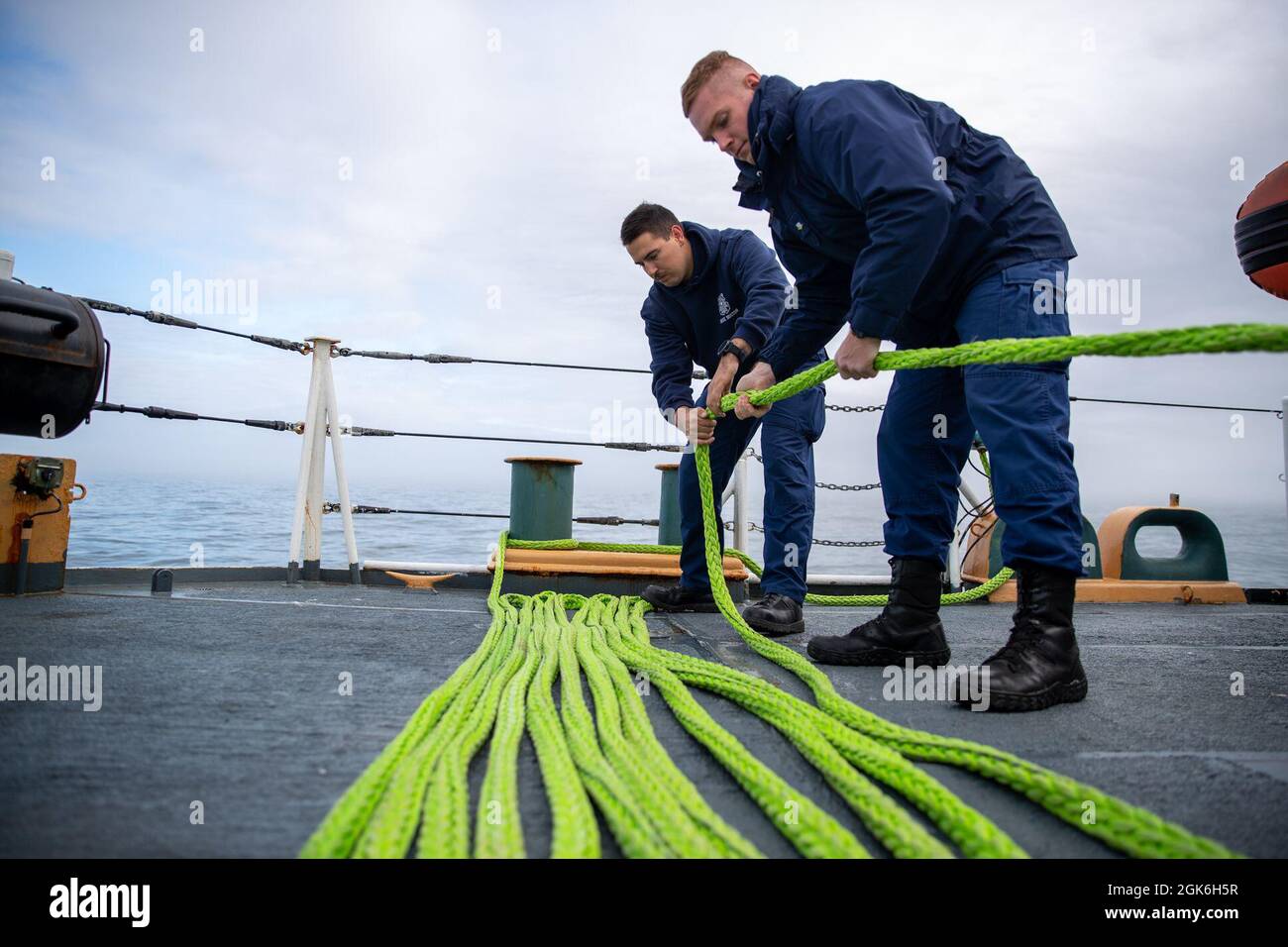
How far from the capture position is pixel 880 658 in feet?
5.58

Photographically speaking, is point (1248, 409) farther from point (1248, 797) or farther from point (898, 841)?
point (898, 841)

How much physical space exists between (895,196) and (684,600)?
1.63 metres

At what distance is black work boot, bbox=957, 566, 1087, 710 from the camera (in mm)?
1288

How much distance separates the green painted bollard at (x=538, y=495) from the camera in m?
3.29

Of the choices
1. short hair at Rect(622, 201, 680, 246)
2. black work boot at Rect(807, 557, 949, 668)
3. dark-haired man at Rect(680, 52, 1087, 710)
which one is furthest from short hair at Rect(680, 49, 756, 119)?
black work boot at Rect(807, 557, 949, 668)

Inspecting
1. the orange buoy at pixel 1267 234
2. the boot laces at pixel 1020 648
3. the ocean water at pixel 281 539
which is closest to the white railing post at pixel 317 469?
the ocean water at pixel 281 539

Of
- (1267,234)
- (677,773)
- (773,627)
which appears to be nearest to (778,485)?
(773,627)

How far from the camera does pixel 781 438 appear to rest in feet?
8.27

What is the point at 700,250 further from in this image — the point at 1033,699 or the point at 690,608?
the point at 1033,699

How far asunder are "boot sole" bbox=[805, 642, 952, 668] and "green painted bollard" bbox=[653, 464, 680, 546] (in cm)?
182

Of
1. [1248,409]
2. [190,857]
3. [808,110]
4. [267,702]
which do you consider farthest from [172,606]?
[1248,409]

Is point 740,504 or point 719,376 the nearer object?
point 719,376

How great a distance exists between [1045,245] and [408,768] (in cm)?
156

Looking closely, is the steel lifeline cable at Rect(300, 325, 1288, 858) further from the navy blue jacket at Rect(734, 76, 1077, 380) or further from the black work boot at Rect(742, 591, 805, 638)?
the black work boot at Rect(742, 591, 805, 638)
